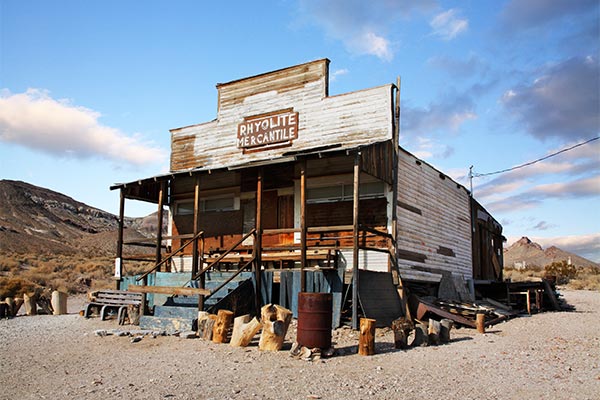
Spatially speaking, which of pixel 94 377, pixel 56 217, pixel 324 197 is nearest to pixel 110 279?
pixel 324 197

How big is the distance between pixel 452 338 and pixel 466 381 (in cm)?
402

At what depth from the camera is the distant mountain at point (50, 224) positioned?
59.6 meters

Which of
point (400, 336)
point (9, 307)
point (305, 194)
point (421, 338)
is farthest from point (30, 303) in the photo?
point (421, 338)

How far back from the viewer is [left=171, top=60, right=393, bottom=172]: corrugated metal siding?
15156mm

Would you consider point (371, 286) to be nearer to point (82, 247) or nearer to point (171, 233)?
point (171, 233)

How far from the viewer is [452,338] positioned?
37.3 feet

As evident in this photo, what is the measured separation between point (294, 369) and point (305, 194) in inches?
202

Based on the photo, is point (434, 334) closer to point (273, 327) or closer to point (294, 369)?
point (273, 327)

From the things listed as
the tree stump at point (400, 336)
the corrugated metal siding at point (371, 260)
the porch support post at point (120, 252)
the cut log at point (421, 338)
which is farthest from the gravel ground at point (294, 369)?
the porch support post at point (120, 252)

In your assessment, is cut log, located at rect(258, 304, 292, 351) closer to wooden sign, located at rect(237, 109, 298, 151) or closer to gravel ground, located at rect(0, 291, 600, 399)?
gravel ground, located at rect(0, 291, 600, 399)

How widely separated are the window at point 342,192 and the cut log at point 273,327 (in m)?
5.96

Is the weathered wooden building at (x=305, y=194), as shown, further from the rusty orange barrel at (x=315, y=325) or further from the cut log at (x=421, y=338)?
the rusty orange barrel at (x=315, y=325)

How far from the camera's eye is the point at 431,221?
662 inches

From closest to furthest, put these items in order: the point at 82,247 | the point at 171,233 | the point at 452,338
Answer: the point at 452,338
the point at 171,233
the point at 82,247
